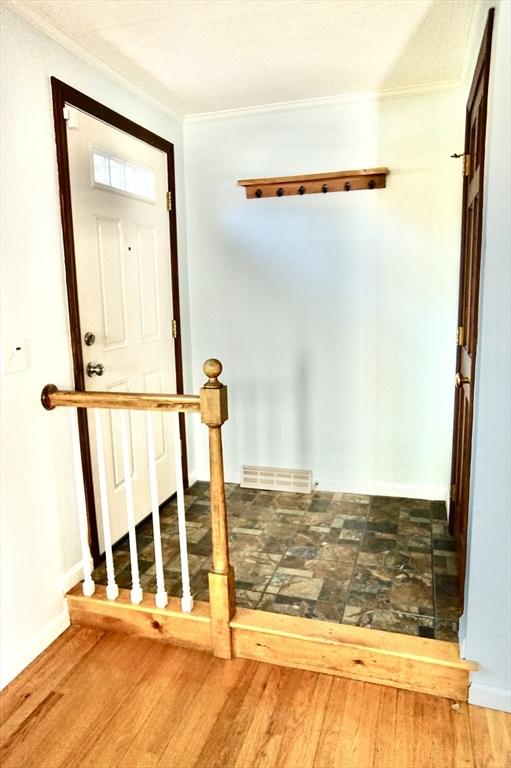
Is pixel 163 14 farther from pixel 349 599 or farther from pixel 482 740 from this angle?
pixel 482 740

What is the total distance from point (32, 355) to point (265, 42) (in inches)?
62.1

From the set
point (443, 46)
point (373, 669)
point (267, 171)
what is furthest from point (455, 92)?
point (373, 669)

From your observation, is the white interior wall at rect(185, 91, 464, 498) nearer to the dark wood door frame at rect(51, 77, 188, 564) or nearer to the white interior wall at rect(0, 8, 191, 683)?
the dark wood door frame at rect(51, 77, 188, 564)

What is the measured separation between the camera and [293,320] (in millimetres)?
3203

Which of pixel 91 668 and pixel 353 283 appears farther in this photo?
pixel 353 283

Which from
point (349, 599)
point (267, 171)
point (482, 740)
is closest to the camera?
point (482, 740)

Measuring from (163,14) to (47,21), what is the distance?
1.43 ft

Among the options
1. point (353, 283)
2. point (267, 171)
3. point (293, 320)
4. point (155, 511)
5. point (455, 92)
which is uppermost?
point (455, 92)

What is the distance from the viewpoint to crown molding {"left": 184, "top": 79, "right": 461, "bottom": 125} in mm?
2765

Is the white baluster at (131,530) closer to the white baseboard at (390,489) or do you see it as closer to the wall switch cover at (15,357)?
the wall switch cover at (15,357)

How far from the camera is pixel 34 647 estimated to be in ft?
6.57

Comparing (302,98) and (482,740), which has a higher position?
(302,98)

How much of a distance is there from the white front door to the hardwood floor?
2.50ft

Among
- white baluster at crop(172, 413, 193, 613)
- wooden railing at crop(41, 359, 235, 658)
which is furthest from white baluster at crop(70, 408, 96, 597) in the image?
white baluster at crop(172, 413, 193, 613)
